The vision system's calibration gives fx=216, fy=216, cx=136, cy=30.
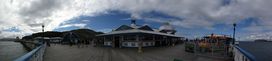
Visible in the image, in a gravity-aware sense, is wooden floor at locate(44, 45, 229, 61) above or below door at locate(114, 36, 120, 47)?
below

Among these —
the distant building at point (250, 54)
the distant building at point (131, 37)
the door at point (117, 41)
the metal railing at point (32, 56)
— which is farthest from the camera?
the door at point (117, 41)

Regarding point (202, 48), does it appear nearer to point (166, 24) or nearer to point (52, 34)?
point (166, 24)

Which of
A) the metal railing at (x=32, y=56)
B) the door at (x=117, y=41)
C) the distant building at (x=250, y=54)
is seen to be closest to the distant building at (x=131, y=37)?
the door at (x=117, y=41)

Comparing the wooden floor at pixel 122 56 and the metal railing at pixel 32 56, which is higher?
the metal railing at pixel 32 56

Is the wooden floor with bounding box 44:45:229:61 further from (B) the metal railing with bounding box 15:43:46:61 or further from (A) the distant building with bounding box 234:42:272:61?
(B) the metal railing with bounding box 15:43:46:61

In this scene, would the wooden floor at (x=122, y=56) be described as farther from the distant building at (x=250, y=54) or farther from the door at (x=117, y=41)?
the door at (x=117, y=41)

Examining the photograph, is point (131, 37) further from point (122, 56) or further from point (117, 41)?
point (122, 56)

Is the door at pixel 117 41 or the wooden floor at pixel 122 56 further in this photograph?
the door at pixel 117 41

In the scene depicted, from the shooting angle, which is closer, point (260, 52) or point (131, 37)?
point (131, 37)

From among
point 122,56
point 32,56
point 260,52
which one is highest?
point 32,56

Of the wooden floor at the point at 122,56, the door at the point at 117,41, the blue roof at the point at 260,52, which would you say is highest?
the door at the point at 117,41

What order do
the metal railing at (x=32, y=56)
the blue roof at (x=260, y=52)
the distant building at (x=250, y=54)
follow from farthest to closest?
1. the blue roof at (x=260, y=52)
2. the distant building at (x=250, y=54)
3. the metal railing at (x=32, y=56)

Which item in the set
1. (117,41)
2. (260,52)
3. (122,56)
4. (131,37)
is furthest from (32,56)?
(260,52)

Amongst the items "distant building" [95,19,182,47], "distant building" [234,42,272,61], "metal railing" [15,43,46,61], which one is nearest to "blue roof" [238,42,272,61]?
"distant building" [234,42,272,61]
